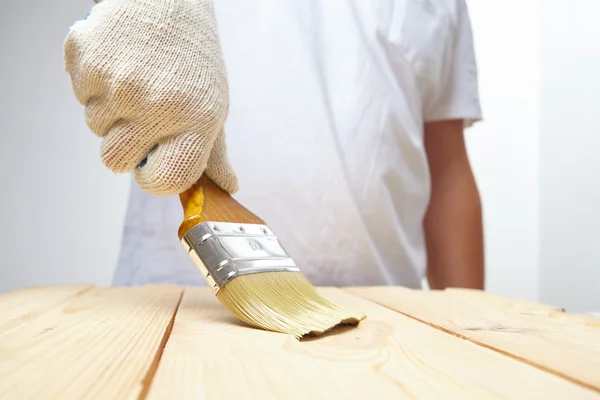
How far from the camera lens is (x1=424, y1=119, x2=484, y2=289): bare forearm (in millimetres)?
1155

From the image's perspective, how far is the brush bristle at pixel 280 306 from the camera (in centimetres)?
48

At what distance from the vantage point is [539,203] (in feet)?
6.32

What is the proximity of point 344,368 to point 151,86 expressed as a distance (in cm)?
36

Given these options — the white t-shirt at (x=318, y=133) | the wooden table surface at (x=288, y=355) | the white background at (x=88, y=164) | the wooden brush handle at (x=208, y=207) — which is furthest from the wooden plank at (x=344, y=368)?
the white background at (x=88, y=164)

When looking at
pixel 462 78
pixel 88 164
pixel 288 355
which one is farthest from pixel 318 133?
pixel 88 164

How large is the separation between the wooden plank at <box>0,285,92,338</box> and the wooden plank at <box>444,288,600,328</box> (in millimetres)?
514

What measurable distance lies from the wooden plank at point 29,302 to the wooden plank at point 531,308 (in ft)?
1.69

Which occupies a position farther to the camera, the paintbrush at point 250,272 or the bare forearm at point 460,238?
the bare forearm at point 460,238

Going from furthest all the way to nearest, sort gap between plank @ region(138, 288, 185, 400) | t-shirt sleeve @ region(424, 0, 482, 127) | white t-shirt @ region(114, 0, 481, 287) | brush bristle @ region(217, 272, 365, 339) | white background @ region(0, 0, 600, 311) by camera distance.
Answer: white background @ region(0, 0, 600, 311)
t-shirt sleeve @ region(424, 0, 482, 127)
white t-shirt @ region(114, 0, 481, 287)
brush bristle @ region(217, 272, 365, 339)
gap between plank @ region(138, 288, 185, 400)

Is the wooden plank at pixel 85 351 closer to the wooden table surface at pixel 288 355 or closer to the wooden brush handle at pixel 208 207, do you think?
the wooden table surface at pixel 288 355

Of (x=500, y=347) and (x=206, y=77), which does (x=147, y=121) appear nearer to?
(x=206, y=77)

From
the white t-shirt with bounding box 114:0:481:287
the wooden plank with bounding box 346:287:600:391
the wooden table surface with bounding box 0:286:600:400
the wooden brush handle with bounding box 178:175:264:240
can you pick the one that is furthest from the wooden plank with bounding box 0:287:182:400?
the white t-shirt with bounding box 114:0:481:287

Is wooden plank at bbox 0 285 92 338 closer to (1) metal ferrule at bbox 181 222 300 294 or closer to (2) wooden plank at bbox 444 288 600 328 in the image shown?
(1) metal ferrule at bbox 181 222 300 294

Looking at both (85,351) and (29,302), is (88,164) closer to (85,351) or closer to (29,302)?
(29,302)
